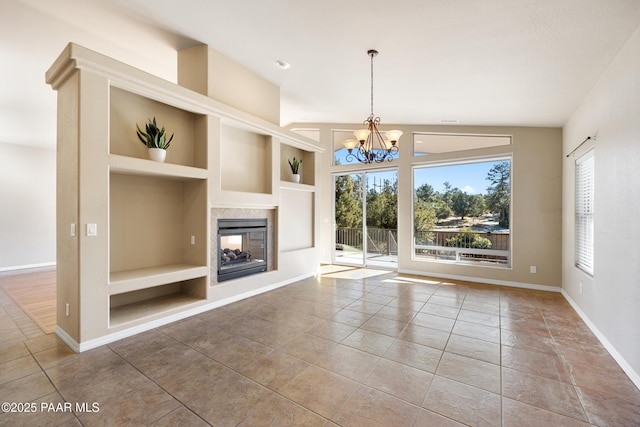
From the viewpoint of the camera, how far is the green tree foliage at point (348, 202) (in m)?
7.23

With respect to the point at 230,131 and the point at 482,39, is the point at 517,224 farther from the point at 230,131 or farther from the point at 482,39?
the point at 230,131

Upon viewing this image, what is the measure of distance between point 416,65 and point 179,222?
12.6 ft

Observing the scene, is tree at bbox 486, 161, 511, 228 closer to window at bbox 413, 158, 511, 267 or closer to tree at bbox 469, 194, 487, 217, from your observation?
window at bbox 413, 158, 511, 267

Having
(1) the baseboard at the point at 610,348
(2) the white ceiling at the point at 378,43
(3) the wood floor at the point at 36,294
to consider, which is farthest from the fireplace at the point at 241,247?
(1) the baseboard at the point at 610,348

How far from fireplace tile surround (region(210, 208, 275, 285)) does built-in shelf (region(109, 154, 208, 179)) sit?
0.59m

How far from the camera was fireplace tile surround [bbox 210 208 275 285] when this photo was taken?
402 cm

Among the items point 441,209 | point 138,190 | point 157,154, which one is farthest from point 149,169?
point 441,209

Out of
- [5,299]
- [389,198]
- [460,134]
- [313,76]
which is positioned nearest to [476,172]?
[460,134]

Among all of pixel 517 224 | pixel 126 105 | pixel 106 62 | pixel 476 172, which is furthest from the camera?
pixel 476 172

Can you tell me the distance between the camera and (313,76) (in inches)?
173

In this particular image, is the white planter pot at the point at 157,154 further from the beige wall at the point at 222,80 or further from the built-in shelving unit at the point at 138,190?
the beige wall at the point at 222,80

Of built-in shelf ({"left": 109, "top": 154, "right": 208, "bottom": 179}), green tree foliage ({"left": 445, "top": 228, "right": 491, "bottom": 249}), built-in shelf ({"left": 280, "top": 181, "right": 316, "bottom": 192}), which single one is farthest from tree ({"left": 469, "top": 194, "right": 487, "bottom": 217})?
built-in shelf ({"left": 109, "top": 154, "right": 208, "bottom": 179})

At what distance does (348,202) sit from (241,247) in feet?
11.3

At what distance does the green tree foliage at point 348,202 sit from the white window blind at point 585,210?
4111 millimetres
